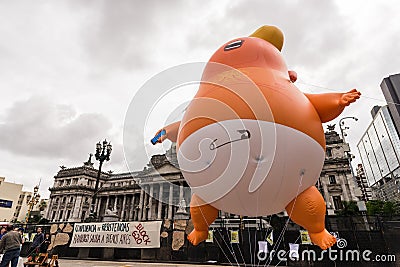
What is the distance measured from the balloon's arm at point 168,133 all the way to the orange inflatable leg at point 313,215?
2208mm

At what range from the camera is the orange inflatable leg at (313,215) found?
10.2ft

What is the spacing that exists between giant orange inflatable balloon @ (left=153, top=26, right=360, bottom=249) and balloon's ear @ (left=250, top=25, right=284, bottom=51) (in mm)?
878

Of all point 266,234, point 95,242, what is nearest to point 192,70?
point 266,234

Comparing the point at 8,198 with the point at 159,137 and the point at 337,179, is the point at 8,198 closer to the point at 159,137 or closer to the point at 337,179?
the point at 337,179

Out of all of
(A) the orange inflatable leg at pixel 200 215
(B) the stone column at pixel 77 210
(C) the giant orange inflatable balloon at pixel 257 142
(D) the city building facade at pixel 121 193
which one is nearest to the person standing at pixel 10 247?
(A) the orange inflatable leg at pixel 200 215

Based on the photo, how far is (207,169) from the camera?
10.4 feet

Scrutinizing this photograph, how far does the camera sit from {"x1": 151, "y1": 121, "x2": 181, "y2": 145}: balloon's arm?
418cm

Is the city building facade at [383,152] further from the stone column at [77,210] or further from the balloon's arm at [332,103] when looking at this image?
the stone column at [77,210]

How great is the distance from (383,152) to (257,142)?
303ft

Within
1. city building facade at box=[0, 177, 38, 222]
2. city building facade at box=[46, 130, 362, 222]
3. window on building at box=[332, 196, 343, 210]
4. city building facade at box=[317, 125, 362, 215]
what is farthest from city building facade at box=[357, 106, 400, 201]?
city building facade at box=[0, 177, 38, 222]

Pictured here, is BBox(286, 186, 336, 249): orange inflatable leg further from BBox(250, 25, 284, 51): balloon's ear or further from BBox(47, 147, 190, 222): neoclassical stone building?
BBox(47, 147, 190, 222): neoclassical stone building

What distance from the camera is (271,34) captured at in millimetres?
4406

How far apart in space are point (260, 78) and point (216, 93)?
657 mm

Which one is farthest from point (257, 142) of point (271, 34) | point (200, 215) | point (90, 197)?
point (90, 197)
